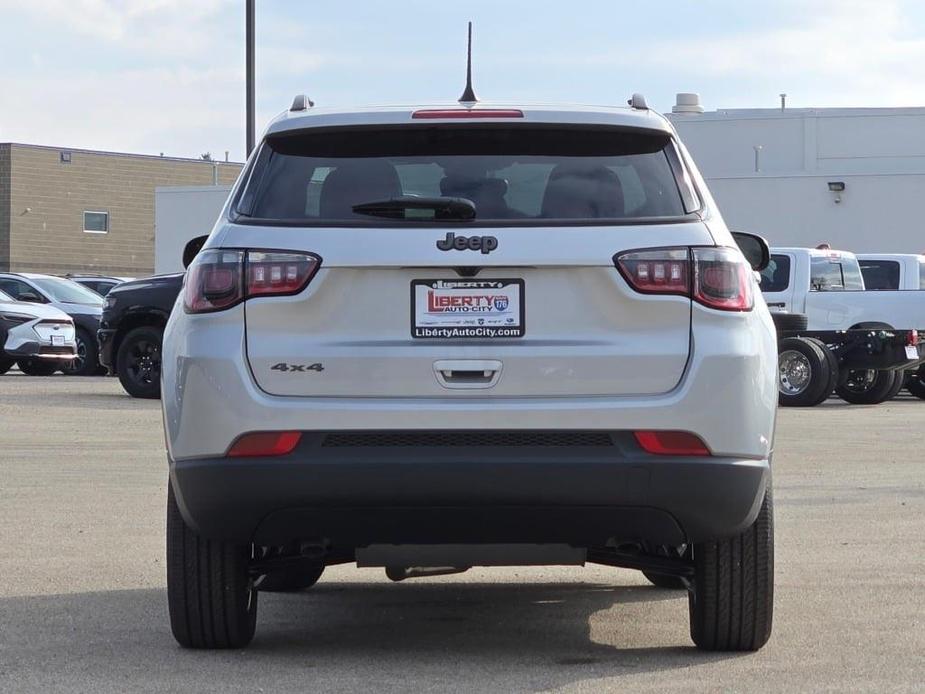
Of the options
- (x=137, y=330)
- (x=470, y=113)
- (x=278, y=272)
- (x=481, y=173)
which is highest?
(x=470, y=113)

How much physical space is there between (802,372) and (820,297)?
1153 mm

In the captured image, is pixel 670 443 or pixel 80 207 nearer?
pixel 670 443

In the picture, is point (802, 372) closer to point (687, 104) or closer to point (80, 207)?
point (687, 104)

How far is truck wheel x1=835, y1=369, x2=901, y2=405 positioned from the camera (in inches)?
901

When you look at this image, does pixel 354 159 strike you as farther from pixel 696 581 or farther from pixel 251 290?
pixel 696 581

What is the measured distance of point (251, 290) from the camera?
5656mm

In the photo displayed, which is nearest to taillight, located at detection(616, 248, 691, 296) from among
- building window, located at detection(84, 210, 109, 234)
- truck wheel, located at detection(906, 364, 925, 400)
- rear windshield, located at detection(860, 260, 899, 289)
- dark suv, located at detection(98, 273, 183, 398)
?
dark suv, located at detection(98, 273, 183, 398)

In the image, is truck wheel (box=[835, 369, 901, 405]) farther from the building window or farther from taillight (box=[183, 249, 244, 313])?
the building window

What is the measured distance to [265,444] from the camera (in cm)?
558

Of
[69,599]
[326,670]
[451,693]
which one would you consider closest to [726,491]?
[451,693]

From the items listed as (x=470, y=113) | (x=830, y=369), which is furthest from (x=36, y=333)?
(x=470, y=113)

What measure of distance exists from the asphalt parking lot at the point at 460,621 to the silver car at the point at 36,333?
1457 centimetres

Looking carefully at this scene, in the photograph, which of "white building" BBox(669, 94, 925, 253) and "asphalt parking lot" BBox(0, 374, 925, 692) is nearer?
"asphalt parking lot" BBox(0, 374, 925, 692)

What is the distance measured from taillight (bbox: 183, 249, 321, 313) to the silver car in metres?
20.7
